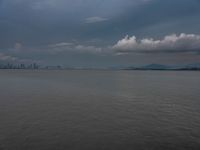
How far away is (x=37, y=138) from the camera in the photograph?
1518 centimetres

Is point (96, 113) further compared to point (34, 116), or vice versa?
point (96, 113)

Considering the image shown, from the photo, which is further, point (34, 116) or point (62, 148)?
point (34, 116)

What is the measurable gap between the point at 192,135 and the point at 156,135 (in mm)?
3112

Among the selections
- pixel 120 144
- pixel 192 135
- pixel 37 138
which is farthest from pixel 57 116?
pixel 192 135

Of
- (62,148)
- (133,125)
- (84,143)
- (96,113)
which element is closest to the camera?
(62,148)

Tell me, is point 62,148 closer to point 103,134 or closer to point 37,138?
point 37,138

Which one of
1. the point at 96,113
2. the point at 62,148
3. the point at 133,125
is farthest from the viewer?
the point at 96,113

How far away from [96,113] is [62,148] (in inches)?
417

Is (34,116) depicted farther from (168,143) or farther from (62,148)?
(168,143)

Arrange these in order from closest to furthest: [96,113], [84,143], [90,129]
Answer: [84,143], [90,129], [96,113]

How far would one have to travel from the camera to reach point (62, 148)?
1355 cm

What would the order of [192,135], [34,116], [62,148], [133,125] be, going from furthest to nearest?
[34,116], [133,125], [192,135], [62,148]

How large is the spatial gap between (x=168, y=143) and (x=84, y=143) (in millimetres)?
6663

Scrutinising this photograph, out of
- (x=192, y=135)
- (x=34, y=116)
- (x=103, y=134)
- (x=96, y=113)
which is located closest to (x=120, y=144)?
(x=103, y=134)
